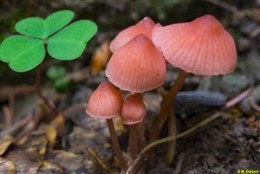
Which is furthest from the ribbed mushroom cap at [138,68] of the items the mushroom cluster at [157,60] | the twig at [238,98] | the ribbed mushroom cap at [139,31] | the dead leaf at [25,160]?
the twig at [238,98]

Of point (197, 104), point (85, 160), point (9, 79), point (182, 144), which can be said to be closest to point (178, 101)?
point (197, 104)

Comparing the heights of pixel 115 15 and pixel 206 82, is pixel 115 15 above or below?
above

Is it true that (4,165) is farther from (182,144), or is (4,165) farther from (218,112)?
(218,112)

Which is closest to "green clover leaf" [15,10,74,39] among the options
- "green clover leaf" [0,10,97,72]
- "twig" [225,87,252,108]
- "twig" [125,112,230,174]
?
"green clover leaf" [0,10,97,72]

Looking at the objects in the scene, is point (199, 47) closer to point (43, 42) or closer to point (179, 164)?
point (179, 164)

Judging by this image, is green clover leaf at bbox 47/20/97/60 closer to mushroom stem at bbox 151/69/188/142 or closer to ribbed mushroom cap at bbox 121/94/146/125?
ribbed mushroom cap at bbox 121/94/146/125

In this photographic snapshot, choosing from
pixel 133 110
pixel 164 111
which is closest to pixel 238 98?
pixel 164 111
